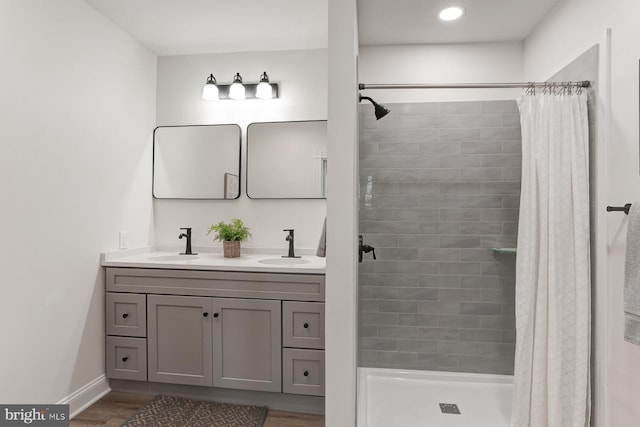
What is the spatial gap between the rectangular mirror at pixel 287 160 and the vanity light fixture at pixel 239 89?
235mm

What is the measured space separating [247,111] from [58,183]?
4.75ft

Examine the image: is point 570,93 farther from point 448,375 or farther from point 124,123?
point 124,123

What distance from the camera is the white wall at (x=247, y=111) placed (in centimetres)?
292

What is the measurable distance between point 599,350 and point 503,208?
99 cm

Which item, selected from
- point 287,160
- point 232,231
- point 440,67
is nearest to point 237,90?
point 287,160

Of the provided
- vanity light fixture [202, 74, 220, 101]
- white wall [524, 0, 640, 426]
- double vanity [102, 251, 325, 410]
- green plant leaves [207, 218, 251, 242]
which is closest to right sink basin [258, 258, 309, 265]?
double vanity [102, 251, 325, 410]

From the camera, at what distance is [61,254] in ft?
7.16

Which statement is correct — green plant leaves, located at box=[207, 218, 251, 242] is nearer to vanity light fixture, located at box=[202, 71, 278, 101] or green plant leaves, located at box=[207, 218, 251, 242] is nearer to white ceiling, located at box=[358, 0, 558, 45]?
vanity light fixture, located at box=[202, 71, 278, 101]

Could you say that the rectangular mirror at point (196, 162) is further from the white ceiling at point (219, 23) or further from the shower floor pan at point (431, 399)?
the shower floor pan at point (431, 399)

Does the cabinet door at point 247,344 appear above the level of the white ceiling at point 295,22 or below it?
below

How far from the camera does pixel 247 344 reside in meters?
2.36

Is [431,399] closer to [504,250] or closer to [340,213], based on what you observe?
[504,250]

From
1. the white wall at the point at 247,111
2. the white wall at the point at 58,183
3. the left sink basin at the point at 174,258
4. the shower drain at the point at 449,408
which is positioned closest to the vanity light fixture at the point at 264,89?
the white wall at the point at 247,111

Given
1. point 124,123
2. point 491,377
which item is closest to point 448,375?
point 491,377
